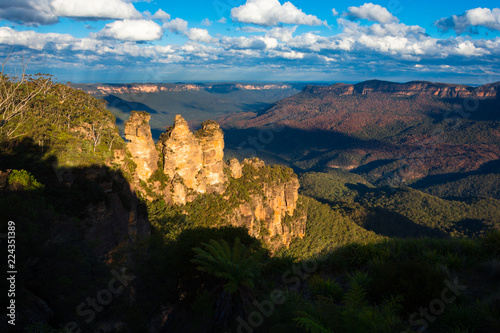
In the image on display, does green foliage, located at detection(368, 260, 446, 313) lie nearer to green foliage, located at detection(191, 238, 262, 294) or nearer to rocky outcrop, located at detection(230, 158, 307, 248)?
green foliage, located at detection(191, 238, 262, 294)

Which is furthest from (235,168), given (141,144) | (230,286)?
(230,286)

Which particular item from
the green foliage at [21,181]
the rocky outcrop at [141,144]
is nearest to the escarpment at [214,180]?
the rocky outcrop at [141,144]

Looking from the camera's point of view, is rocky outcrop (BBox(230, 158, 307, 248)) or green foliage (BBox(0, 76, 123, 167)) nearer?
green foliage (BBox(0, 76, 123, 167))

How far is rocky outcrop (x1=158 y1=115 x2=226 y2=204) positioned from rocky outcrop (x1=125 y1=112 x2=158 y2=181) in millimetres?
3251

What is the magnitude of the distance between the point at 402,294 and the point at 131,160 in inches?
1317

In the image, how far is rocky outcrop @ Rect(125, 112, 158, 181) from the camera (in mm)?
34125

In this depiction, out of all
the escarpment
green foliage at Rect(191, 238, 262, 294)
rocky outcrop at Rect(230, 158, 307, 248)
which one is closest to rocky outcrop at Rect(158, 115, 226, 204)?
the escarpment

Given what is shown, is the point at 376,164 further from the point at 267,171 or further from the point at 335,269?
the point at 335,269

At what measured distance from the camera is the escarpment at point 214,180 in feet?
118

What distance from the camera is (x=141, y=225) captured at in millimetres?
27531

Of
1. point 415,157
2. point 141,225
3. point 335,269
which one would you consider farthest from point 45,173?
point 415,157

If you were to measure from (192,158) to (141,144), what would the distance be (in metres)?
8.97

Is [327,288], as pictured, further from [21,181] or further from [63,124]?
[63,124]

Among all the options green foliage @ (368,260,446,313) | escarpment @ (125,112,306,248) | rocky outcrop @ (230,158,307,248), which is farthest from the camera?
rocky outcrop @ (230,158,307,248)
